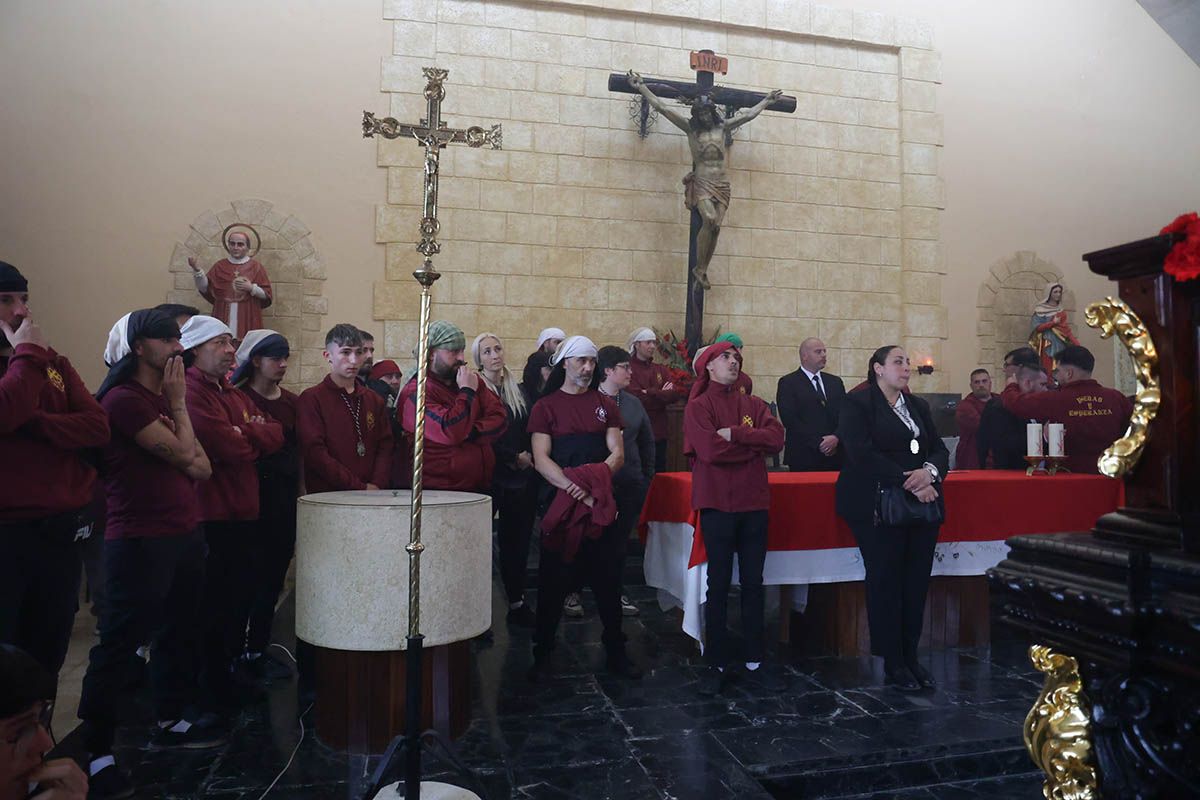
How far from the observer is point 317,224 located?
7.93 metres

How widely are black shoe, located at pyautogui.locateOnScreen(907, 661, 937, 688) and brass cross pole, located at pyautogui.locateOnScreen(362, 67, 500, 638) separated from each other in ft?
8.31

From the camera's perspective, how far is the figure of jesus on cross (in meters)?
8.03

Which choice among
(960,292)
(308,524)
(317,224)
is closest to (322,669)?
(308,524)

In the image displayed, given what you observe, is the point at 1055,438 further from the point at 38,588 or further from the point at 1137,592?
the point at 38,588

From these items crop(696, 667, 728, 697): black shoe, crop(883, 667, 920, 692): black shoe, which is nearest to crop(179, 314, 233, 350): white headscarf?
crop(696, 667, 728, 697): black shoe

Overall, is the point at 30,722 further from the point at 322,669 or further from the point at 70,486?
the point at 322,669

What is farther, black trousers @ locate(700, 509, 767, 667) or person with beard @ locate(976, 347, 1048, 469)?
person with beard @ locate(976, 347, 1048, 469)

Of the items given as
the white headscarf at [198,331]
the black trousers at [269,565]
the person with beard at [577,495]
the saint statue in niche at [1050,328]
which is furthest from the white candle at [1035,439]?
the saint statue in niche at [1050,328]

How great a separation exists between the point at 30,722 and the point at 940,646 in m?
4.52

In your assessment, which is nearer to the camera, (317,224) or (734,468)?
(734,468)

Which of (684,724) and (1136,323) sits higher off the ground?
(1136,323)

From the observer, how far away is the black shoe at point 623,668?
4066 mm

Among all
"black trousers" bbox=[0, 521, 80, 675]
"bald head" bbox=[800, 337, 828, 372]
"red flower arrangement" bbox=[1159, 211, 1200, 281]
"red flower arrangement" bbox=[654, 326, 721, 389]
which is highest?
"red flower arrangement" bbox=[654, 326, 721, 389]

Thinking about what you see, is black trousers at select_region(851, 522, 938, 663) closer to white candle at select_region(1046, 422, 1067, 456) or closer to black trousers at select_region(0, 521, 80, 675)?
white candle at select_region(1046, 422, 1067, 456)
